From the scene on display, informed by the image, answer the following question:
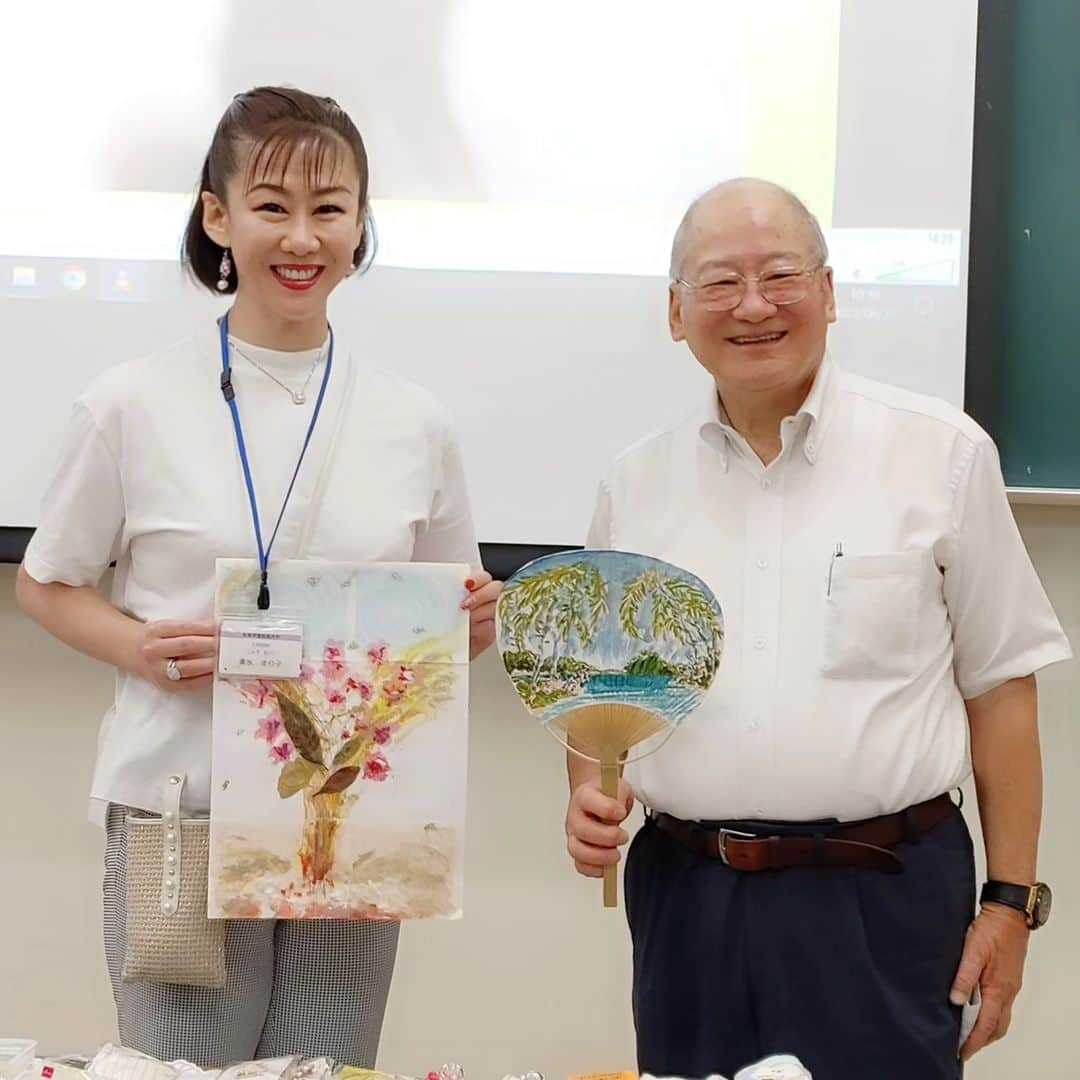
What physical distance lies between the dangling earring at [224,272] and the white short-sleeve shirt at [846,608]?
24.9 inches

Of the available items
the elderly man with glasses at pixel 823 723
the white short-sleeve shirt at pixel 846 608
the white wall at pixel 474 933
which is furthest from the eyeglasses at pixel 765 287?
the white wall at pixel 474 933

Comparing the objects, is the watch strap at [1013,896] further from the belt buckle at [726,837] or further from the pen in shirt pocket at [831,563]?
the pen in shirt pocket at [831,563]

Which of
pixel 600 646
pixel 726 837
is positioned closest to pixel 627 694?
pixel 600 646

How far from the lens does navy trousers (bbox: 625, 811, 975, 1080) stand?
1520 millimetres

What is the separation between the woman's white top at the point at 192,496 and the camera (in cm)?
152

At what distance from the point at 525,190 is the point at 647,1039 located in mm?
1534

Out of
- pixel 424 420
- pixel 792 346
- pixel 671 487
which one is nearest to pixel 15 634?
pixel 424 420

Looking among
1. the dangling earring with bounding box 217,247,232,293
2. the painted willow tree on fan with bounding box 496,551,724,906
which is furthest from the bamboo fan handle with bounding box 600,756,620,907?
the dangling earring with bounding box 217,247,232,293

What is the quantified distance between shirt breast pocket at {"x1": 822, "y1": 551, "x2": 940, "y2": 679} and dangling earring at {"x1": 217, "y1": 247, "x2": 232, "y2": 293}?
0.84 metres

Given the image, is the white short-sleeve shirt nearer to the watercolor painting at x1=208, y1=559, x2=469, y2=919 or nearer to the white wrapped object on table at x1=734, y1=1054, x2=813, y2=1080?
the watercolor painting at x1=208, y1=559, x2=469, y2=919

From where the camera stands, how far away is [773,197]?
5.21ft

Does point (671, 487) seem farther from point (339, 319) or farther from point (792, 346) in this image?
point (339, 319)

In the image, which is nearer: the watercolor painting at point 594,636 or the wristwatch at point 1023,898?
the watercolor painting at point 594,636

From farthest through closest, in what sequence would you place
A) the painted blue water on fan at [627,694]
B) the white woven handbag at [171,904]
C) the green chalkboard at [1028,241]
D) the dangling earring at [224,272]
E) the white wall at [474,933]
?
1. the white wall at [474,933]
2. the green chalkboard at [1028,241]
3. the dangling earring at [224,272]
4. the white woven handbag at [171,904]
5. the painted blue water on fan at [627,694]
